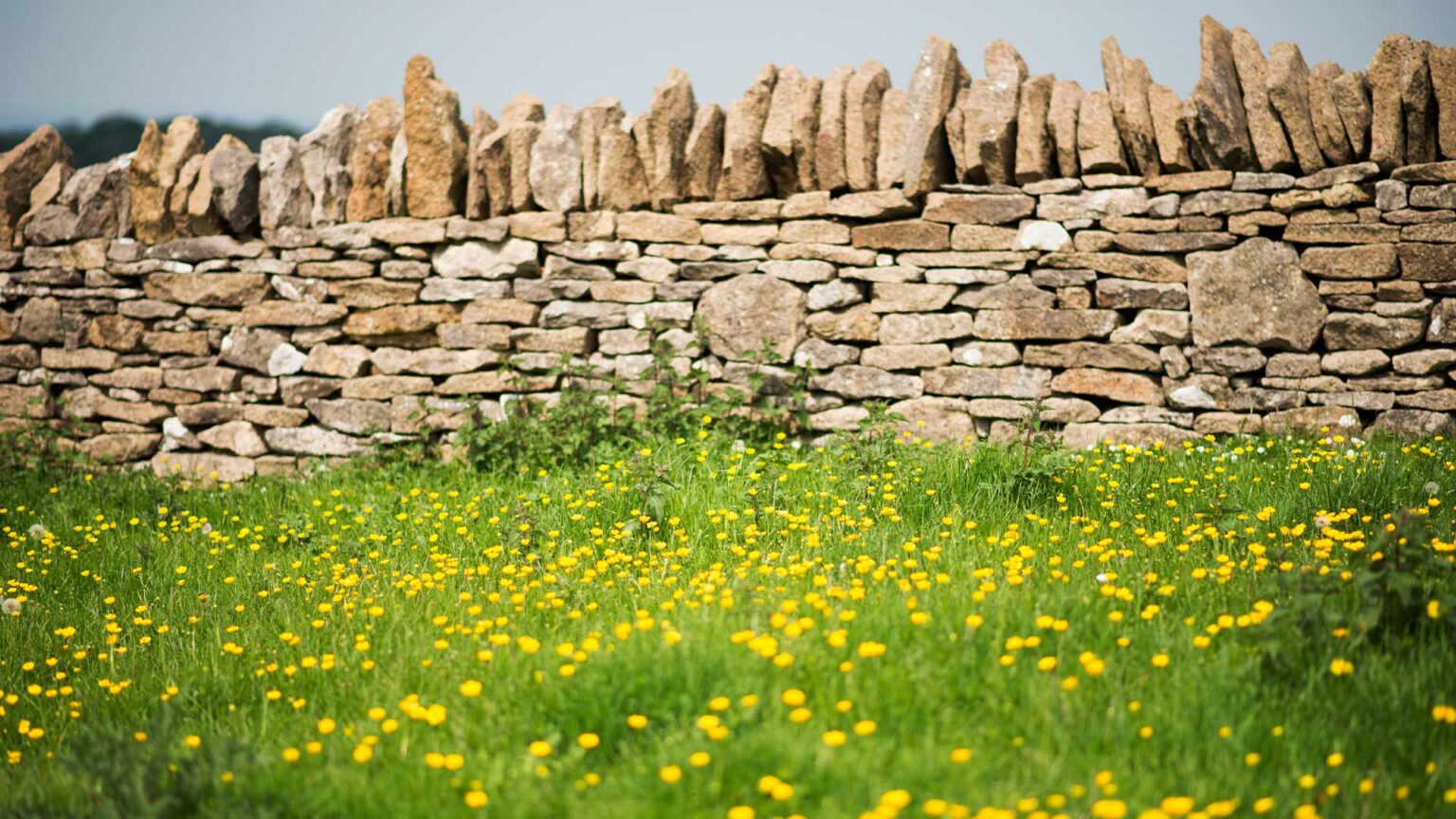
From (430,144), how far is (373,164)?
46 centimetres

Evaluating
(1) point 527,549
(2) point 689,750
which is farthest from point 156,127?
(2) point 689,750

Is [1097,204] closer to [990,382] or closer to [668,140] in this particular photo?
[990,382]

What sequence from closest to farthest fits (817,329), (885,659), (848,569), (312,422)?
(885,659), (848,569), (817,329), (312,422)

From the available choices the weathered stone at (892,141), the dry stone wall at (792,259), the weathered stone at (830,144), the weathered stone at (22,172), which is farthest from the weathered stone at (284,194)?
Result: the weathered stone at (892,141)

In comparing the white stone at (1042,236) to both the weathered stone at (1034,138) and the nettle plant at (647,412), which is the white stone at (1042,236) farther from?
the nettle plant at (647,412)

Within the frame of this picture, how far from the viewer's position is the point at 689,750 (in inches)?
91.4

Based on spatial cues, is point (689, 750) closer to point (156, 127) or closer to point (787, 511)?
point (787, 511)

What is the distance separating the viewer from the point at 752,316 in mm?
5750

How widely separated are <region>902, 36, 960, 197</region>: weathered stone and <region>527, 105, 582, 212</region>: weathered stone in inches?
77.9

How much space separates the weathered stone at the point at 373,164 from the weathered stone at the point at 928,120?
3.26 metres

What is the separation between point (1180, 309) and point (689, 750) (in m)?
4.15

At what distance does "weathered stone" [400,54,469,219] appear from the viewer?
19.7 ft

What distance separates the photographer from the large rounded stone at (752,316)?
5.72 meters

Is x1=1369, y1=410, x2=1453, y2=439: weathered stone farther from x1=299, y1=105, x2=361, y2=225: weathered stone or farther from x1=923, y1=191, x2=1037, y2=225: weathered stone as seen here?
x1=299, y1=105, x2=361, y2=225: weathered stone
